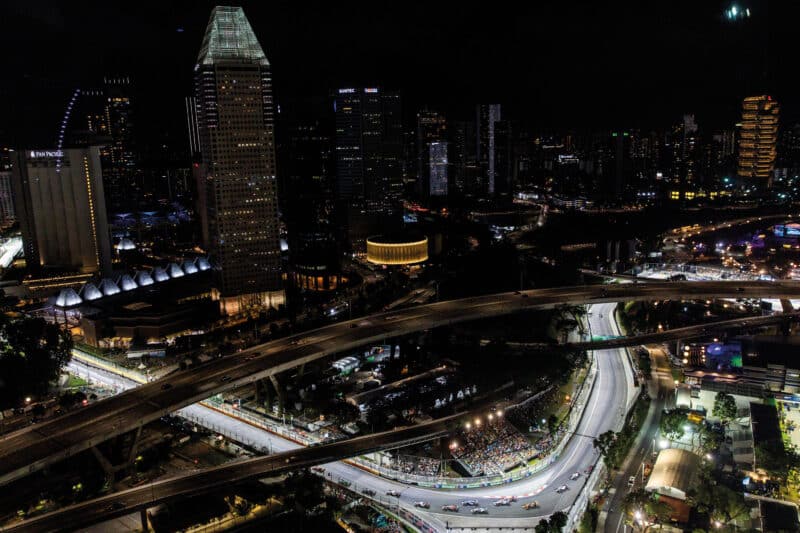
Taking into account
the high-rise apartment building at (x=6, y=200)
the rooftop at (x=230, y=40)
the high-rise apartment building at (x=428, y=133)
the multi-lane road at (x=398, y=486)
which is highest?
the rooftop at (x=230, y=40)

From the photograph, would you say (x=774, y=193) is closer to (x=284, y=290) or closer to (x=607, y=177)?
(x=607, y=177)

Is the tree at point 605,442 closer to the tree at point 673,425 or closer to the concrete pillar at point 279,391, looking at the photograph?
the tree at point 673,425

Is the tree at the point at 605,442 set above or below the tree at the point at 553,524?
above

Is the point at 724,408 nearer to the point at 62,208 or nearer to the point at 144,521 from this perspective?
the point at 144,521

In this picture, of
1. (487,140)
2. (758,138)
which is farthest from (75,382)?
(758,138)

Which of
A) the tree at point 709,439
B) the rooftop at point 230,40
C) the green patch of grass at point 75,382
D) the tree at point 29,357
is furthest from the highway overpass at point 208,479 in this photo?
the rooftop at point 230,40

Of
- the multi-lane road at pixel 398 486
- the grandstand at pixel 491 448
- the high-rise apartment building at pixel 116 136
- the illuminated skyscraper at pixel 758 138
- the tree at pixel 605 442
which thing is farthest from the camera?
the illuminated skyscraper at pixel 758 138
